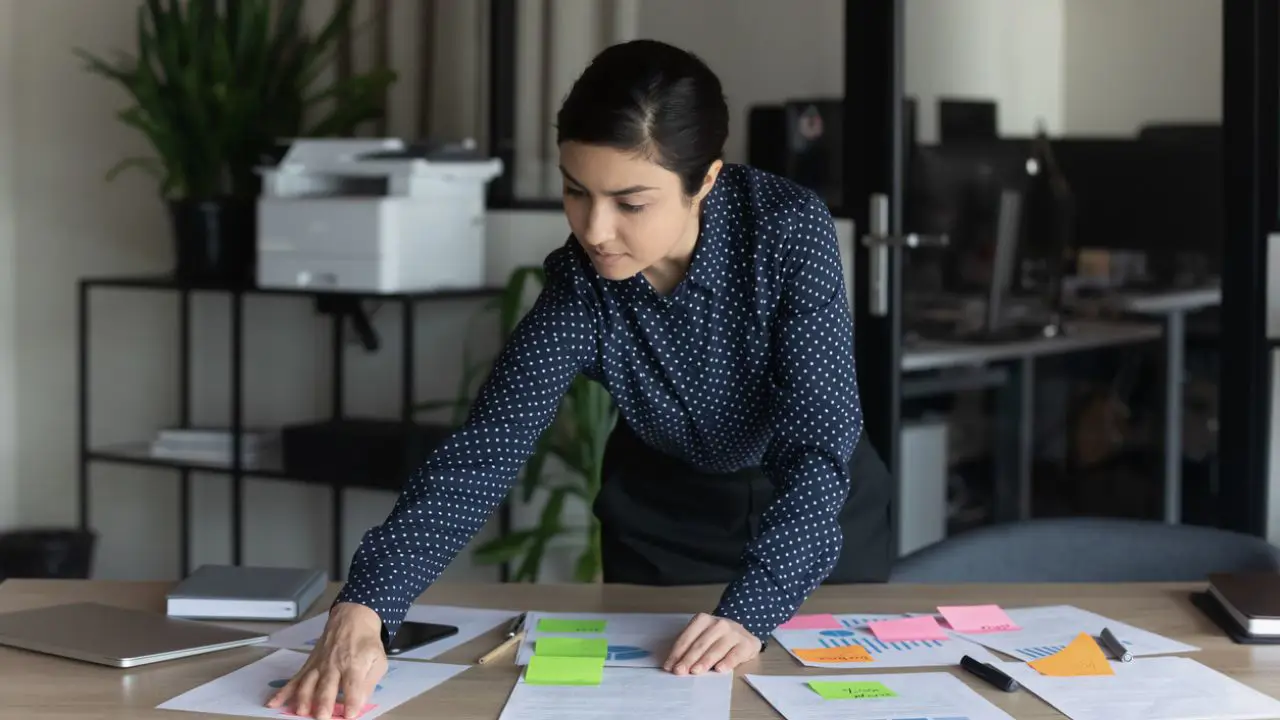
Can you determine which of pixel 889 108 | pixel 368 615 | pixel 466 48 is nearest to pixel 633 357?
pixel 368 615

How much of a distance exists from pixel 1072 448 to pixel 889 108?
34.2 inches

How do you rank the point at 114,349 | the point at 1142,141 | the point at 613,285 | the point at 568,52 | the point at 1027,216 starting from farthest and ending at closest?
the point at 114,349, the point at 568,52, the point at 1027,216, the point at 1142,141, the point at 613,285

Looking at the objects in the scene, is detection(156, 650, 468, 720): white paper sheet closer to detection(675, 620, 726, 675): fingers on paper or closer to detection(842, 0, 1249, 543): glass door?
detection(675, 620, 726, 675): fingers on paper

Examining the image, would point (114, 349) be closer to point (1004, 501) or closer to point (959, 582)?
point (1004, 501)

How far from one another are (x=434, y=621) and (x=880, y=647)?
21.1 inches

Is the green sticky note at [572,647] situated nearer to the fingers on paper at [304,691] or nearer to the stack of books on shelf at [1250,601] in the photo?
the fingers on paper at [304,691]

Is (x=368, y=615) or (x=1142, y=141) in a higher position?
(x=1142, y=141)

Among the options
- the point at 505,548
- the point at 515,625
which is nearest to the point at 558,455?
the point at 505,548

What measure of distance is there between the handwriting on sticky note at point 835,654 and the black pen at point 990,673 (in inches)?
4.3

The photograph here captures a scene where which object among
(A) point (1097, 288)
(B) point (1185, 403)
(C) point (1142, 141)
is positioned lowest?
(B) point (1185, 403)

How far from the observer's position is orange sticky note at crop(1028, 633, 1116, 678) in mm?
1745

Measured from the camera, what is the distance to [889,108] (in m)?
3.44

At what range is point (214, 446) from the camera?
4059mm

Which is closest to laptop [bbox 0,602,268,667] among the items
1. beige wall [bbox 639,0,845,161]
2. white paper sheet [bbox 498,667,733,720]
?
white paper sheet [bbox 498,667,733,720]
